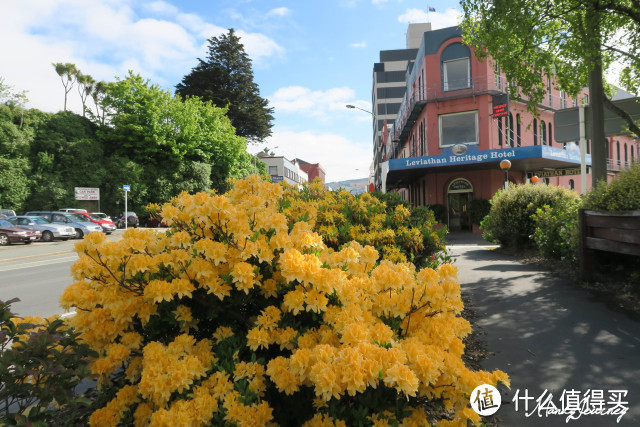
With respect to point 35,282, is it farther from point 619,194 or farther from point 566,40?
point 566,40

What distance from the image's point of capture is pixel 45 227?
2291 centimetres

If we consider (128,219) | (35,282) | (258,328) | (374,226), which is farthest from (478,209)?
(128,219)

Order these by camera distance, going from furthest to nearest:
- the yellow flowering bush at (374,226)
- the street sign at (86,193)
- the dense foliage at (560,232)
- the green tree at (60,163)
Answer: the green tree at (60,163) → the street sign at (86,193) → the dense foliage at (560,232) → the yellow flowering bush at (374,226)

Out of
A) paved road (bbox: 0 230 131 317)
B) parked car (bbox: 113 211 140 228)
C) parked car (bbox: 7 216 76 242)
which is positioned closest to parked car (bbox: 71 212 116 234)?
Answer: parked car (bbox: 7 216 76 242)

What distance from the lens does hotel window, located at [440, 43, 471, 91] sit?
2439 cm

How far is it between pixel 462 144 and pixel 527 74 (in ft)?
44.7

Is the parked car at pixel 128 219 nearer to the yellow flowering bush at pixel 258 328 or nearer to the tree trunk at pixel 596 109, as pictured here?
the tree trunk at pixel 596 109

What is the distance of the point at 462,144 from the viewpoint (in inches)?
922

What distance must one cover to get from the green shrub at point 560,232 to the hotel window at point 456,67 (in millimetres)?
17342

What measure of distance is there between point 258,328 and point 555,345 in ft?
11.3

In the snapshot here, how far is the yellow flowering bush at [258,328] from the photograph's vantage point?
1.83 metres

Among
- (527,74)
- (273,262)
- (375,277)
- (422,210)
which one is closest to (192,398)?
(273,262)

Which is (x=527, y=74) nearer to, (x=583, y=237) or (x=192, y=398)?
(x=583, y=237)
